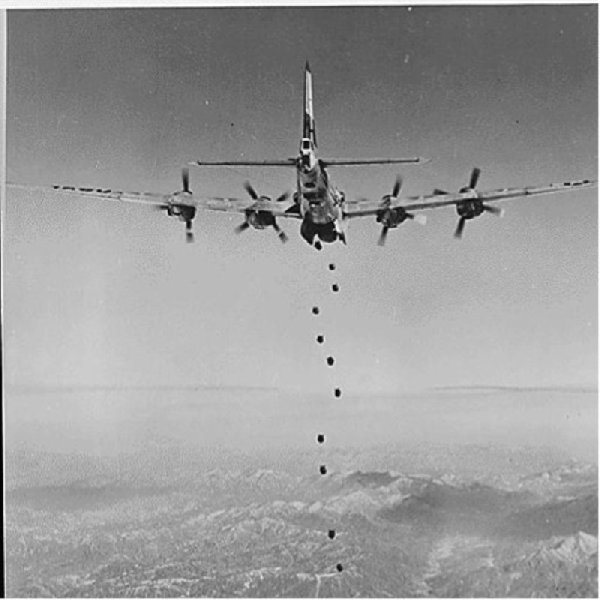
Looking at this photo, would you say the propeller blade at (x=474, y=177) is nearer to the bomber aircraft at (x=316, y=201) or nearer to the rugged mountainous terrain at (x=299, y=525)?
the bomber aircraft at (x=316, y=201)

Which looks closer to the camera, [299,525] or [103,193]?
[299,525]

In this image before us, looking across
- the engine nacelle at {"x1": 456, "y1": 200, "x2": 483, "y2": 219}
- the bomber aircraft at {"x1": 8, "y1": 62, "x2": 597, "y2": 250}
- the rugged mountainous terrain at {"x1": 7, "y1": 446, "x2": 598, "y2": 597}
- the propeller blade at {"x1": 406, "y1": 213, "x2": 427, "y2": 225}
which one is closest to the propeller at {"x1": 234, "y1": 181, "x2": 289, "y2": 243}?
the bomber aircraft at {"x1": 8, "y1": 62, "x2": 597, "y2": 250}

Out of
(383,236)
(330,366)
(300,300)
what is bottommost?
(330,366)

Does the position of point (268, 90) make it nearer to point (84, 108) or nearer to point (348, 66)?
point (348, 66)

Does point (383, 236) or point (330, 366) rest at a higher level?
point (383, 236)

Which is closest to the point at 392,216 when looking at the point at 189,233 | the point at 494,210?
the point at 494,210

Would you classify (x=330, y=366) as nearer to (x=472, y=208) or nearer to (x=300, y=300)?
(x=300, y=300)
